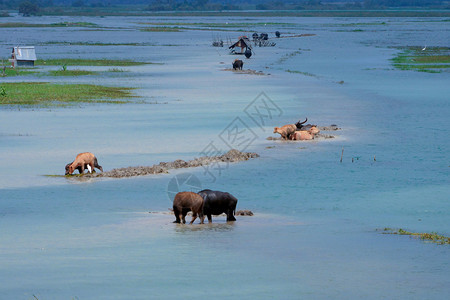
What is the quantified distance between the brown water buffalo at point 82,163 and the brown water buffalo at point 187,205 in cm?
630

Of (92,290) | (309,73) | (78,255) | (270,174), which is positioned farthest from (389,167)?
(309,73)

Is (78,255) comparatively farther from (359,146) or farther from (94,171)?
(359,146)

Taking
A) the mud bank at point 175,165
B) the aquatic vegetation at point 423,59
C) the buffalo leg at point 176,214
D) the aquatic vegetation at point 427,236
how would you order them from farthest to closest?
the aquatic vegetation at point 423,59 → the mud bank at point 175,165 → the buffalo leg at point 176,214 → the aquatic vegetation at point 427,236

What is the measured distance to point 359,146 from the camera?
92.4 ft

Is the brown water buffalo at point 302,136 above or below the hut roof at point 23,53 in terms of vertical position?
below

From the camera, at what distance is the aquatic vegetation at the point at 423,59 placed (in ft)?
217

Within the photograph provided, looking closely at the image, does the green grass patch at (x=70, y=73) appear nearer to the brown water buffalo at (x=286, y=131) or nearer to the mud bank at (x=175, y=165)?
the brown water buffalo at (x=286, y=131)

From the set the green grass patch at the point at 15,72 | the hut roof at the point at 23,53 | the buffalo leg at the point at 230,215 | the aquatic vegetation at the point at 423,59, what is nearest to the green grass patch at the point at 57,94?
the green grass patch at the point at 15,72

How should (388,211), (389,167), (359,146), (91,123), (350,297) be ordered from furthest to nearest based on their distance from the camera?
1. (91,123)
2. (359,146)
3. (389,167)
4. (388,211)
5. (350,297)

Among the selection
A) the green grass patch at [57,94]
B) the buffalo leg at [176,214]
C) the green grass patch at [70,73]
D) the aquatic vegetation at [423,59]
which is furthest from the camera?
the aquatic vegetation at [423,59]

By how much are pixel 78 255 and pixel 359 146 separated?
597 inches

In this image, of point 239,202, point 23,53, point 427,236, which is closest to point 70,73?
point 23,53

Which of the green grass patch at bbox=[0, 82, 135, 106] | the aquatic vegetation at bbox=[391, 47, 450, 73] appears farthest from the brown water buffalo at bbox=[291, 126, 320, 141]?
the aquatic vegetation at bbox=[391, 47, 450, 73]

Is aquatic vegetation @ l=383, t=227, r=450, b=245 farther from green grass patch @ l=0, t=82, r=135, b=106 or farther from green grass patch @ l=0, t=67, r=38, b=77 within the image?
green grass patch @ l=0, t=67, r=38, b=77
